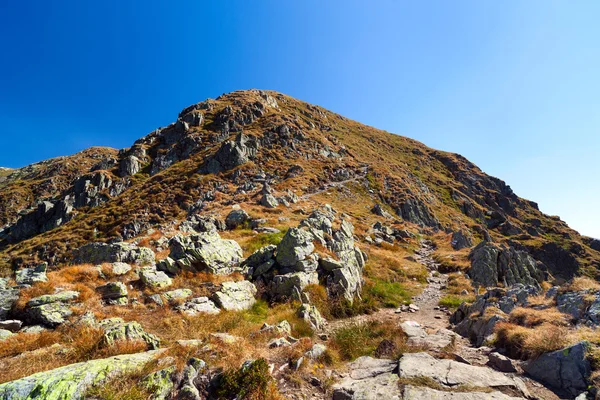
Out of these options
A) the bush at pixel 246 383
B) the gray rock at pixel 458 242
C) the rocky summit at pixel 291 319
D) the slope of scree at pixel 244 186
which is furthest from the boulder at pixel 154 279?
the gray rock at pixel 458 242

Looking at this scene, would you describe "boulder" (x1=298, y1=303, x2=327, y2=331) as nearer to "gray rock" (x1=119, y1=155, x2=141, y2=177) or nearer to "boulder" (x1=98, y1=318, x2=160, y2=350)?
"boulder" (x1=98, y1=318, x2=160, y2=350)

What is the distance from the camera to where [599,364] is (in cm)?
629

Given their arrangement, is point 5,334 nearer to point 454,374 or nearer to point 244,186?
point 454,374

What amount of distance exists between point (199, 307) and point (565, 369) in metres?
11.4

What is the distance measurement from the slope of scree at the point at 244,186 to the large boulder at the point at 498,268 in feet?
21.8

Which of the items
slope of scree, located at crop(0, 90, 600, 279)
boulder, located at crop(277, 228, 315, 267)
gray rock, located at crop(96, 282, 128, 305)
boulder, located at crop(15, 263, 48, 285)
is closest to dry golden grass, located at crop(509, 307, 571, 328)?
boulder, located at crop(277, 228, 315, 267)

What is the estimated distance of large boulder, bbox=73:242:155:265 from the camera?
14.6 metres

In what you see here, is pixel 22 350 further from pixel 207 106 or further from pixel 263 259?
pixel 207 106

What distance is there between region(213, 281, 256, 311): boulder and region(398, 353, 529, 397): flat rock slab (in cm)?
709

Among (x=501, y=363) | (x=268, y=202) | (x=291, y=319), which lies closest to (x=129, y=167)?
(x=268, y=202)

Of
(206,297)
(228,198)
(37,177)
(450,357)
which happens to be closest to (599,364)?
(450,357)

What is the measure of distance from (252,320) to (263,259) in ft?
17.0

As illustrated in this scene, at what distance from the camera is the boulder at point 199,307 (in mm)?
10289

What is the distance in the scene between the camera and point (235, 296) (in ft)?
39.9
